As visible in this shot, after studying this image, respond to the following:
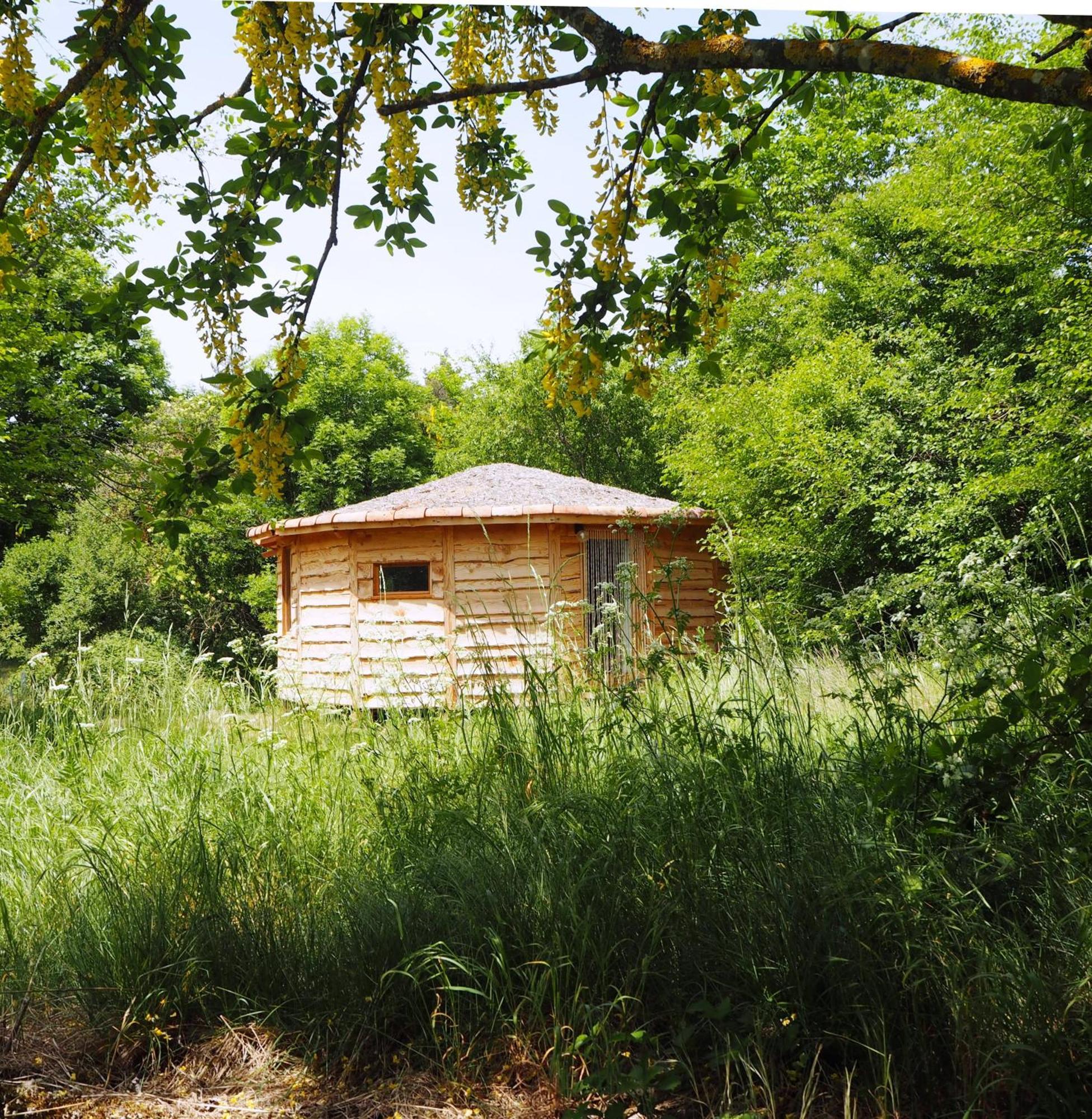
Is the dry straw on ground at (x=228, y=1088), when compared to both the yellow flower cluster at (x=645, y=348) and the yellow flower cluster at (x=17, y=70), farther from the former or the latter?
the yellow flower cluster at (x=17, y=70)

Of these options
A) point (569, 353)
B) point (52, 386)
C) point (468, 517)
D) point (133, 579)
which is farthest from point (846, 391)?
point (133, 579)

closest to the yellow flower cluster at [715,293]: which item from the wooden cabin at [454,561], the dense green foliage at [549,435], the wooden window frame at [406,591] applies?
the wooden cabin at [454,561]

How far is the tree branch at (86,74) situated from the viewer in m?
2.09

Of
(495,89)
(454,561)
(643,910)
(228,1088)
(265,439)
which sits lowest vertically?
(228,1088)

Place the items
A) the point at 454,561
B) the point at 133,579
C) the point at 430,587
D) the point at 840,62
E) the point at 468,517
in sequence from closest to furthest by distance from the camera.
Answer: the point at 840,62, the point at 468,517, the point at 454,561, the point at 430,587, the point at 133,579

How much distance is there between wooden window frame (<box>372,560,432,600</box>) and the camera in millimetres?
9531

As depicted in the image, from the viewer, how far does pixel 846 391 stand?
30.1 feet

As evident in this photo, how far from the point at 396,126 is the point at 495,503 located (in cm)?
721

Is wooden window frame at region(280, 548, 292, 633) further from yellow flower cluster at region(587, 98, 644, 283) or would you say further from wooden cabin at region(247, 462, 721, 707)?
yellow flower cluster at region(587, 98, 644, 283)

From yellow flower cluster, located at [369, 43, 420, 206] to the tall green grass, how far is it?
139 centimetres

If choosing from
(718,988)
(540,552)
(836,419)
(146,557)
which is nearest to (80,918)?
(718,988)

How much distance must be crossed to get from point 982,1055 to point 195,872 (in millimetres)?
1814

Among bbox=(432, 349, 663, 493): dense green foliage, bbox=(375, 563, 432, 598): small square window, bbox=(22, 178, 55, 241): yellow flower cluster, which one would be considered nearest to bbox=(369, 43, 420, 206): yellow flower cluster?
bbox=(22, 178, 55, 241): yellow flower cluster

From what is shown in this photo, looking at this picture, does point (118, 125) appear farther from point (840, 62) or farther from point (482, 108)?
point (840, 62)
